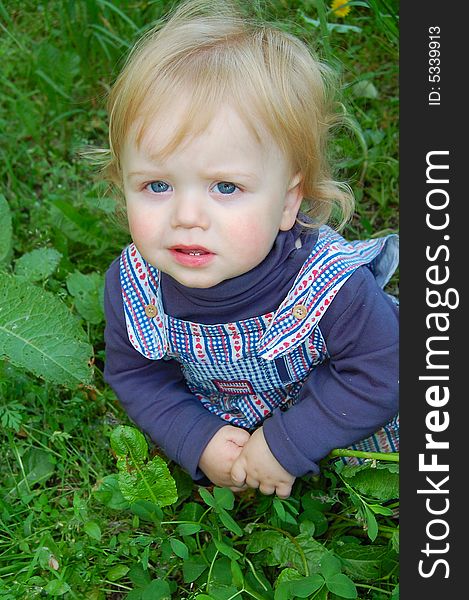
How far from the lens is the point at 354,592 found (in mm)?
1793

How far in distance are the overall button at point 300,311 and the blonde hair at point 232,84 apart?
0.18 m

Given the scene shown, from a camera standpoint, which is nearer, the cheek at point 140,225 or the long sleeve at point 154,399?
the cheek at point 140,225

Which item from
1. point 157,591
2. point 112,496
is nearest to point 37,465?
point 112,496

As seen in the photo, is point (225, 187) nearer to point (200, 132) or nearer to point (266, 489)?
point (200, 132)

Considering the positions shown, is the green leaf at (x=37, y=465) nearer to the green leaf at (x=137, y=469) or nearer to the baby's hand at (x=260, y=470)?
the green leaf at (x=137, y=469)

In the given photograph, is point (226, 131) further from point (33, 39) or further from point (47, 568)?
point (33, 39)

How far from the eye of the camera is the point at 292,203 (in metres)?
1.96

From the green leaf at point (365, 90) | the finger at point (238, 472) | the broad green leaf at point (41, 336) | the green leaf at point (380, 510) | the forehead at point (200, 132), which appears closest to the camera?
the forehead at point (200, 132)

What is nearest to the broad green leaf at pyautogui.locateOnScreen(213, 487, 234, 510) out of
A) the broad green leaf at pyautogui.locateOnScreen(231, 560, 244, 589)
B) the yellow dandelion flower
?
the broad green leaf at pyautogui.locateOnScreen(231, 560, 244, 589)

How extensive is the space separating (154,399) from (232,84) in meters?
0.73

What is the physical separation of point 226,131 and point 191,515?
804mm

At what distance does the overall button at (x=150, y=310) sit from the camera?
2.07 meters

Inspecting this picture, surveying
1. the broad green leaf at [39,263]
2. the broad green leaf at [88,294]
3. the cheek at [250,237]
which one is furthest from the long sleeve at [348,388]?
the broad green leaf at [39,263]

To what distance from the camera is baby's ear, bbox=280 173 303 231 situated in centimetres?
193
